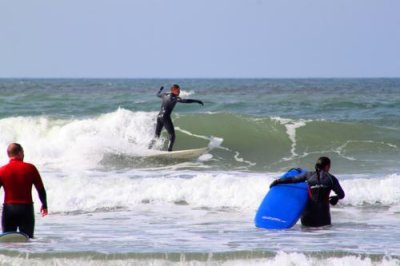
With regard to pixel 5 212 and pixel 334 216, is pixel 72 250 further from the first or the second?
pixel 334 216

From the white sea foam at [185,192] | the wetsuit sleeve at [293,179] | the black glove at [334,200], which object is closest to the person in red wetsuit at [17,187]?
the wetsuit sleeve at [293,179]

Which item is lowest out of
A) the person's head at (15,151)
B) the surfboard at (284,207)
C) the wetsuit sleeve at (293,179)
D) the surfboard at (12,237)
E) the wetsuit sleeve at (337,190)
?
the surfboard at (12,237)

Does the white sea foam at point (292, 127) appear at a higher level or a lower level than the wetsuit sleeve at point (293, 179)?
higher

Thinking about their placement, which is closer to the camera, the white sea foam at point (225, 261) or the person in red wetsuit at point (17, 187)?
the white sea foam at point (225, 261)

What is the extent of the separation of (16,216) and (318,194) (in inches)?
145

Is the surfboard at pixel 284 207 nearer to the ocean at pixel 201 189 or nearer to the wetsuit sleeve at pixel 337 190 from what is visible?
the ocean at pixel 201 189

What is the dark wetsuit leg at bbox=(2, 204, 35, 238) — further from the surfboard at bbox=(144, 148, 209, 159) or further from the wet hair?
the surfboard at bbox=(144, 148, 209, 159)

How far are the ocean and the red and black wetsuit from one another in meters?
0.32

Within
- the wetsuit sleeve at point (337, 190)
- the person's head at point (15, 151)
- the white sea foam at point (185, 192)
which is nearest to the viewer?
the person's head at point (15, 151)

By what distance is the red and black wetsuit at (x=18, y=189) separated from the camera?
27.0ft

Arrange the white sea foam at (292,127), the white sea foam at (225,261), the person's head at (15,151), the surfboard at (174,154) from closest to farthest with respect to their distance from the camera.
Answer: the white sea foam at (225,261)
the person's head at (15,151)
the surfboard at (174,154)
the white sea foam at (292,127)

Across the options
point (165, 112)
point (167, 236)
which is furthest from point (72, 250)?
point (165, 112)

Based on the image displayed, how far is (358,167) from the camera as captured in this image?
1620 centimetres

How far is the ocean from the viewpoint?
831 centimetres
